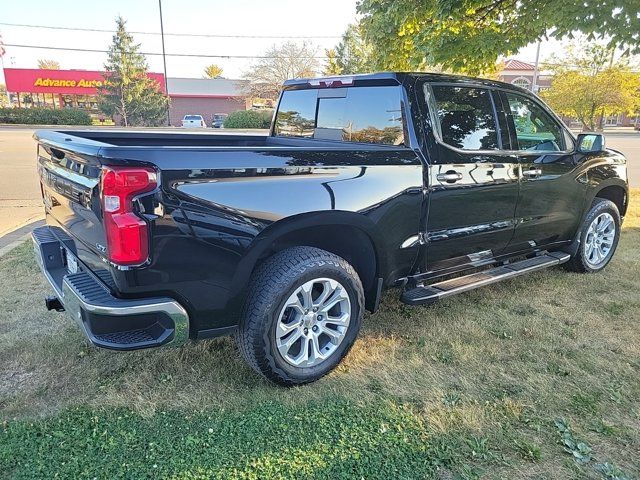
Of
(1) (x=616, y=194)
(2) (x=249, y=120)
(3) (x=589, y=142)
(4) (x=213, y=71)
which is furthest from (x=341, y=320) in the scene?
(4) (x=213, y=71)

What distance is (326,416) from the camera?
2.72 m

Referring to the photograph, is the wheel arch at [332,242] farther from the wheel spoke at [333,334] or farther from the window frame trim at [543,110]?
the window frame trim at [543,110]

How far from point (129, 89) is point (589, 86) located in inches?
1325

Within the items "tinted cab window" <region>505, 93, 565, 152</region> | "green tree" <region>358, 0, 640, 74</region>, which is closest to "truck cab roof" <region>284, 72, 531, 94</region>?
"tinted cab window" <region>505, 93, 565, 152</region>

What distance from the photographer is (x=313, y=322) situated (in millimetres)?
3023

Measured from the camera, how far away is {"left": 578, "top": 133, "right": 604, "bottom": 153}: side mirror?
14.9 ft

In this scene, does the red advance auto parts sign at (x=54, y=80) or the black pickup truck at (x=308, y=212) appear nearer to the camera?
the black pickup truck at (x=308, y=212)

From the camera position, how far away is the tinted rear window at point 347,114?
345 cm

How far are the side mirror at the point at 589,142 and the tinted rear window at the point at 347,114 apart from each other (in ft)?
7.27

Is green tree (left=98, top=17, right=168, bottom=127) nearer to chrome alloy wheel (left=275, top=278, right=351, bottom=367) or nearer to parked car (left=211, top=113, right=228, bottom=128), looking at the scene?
parked car (left=211, top=113, right=228, bottom=128)

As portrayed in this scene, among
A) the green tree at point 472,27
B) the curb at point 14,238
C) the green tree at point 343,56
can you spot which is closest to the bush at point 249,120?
the green tree at point 343,56

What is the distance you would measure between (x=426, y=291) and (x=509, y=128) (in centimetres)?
160

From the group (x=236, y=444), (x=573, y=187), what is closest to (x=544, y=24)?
(x=573, y=187)

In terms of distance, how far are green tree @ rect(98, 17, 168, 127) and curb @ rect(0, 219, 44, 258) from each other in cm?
3709
